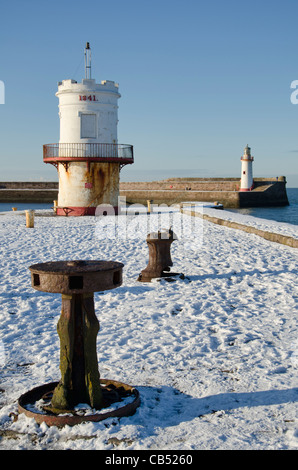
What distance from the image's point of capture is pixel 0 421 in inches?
147

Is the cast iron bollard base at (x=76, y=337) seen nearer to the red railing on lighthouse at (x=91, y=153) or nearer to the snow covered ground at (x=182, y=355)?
the snow covered ground at (x=182, y=355)

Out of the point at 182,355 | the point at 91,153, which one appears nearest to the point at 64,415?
the point at 182,355

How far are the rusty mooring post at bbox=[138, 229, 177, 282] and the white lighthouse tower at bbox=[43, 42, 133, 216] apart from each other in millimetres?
15980

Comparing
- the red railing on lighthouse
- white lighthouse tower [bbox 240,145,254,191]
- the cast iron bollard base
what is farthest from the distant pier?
the cast iron bollard base

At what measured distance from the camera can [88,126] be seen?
80.8 ft

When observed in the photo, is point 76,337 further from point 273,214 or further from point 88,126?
point 273,214

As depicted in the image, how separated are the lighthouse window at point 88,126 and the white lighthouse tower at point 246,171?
1592 inches

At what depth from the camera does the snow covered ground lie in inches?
139

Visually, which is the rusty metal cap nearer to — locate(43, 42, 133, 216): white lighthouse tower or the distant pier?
locate(43, 42, 133, 216): white lighthouse tower

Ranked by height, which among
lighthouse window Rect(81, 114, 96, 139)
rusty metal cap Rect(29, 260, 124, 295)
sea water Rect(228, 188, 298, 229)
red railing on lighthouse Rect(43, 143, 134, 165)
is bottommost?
sea water Rect(228, 188, 298, 229)

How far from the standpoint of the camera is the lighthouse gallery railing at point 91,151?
24609mm

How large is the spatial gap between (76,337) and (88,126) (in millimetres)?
21783

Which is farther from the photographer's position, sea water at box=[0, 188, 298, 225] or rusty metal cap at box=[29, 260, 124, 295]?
sea water at box=[0, 188, 298, 225]

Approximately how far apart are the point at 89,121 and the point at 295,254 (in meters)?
15.7
